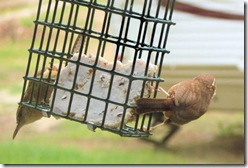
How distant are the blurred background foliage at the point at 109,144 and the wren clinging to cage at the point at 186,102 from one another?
18.4 feet

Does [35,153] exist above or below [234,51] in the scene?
below

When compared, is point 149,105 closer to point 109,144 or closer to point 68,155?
point 68,155

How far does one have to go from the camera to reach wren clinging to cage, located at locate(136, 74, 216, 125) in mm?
3439

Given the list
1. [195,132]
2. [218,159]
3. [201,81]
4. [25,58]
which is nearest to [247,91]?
[218,159]

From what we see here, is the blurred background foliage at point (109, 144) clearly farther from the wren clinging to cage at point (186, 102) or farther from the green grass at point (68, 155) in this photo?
the wren clinging to cage at point (186, 102)

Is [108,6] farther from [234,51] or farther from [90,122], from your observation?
[234,51]

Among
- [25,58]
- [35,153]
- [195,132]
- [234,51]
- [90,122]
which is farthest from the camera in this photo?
[25,58]

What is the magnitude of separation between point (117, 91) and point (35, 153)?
6.50m

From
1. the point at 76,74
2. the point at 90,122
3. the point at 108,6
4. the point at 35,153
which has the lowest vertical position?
the point at 35,153

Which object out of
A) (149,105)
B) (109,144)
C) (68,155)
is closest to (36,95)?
(149,105)

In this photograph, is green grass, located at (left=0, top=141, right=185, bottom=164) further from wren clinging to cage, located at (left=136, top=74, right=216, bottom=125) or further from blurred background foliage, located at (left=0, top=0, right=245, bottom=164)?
wren clinging to cage, located at (left=136, top=74, right=216, bottom=125)

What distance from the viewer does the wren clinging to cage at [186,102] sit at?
11.3 feet

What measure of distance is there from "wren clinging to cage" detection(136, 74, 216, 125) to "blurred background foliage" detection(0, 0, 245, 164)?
562 centimetres

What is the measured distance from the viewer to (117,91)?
3.49m
